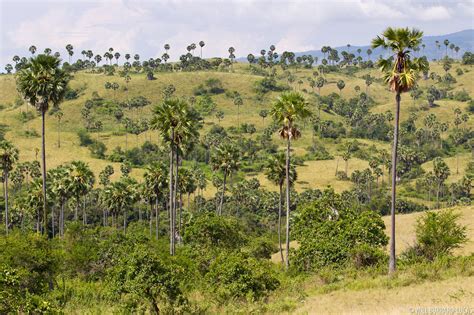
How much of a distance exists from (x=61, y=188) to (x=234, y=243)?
2951cm

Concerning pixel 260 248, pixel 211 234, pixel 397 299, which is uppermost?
pixel 397 299

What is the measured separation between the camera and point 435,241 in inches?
1542

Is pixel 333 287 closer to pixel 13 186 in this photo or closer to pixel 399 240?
pixel 399 240

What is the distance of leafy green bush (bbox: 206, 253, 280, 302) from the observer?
32.2 meters

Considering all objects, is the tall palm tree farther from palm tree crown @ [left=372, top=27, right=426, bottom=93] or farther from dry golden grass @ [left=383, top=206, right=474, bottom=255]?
palm tree crown @ [left=372, top=27, right=426, bottom=93]

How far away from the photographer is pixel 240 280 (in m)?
32.2

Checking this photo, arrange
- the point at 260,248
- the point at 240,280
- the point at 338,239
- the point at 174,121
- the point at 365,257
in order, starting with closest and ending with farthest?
the point at 240,280
the point at 365,257
the point at 338,239
the point at 174,121
the point at 260,248

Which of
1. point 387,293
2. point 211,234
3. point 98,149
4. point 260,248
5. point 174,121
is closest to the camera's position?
point 387,293

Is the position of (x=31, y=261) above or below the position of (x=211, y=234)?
above

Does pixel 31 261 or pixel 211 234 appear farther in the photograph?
pixel 211 234

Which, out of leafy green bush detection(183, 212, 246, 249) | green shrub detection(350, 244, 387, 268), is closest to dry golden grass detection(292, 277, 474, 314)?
green shrub detection(350, 244, 387, 268)

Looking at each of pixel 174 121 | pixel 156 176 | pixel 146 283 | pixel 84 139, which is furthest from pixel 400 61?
pixel 84 139

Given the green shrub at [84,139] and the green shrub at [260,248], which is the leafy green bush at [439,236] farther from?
the green shrub at [84,139]

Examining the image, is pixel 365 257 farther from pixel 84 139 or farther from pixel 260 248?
pixel 84 139
